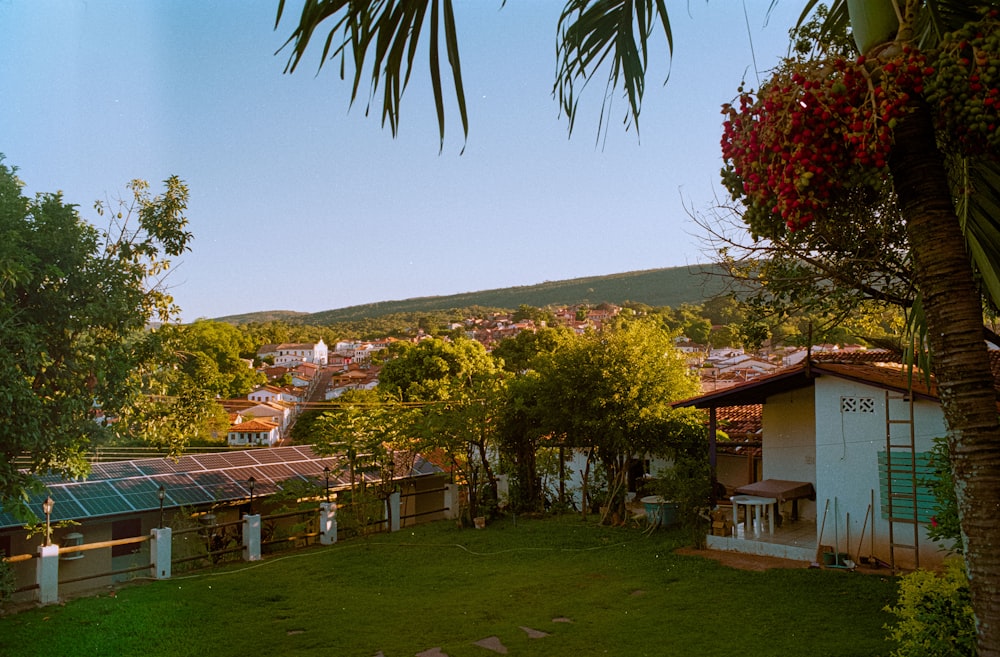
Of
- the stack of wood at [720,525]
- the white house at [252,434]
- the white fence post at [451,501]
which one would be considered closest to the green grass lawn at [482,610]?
the stack of wood at [720,525]

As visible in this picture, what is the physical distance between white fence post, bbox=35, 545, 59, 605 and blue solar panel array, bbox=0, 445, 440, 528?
1920mm

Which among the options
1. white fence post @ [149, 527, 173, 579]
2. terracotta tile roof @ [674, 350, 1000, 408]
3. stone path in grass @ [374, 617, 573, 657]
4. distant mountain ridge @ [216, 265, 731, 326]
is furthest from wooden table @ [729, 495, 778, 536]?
distant mountain ridge @ [216, 265, 731, 326]

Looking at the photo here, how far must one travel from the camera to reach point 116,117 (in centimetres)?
1053

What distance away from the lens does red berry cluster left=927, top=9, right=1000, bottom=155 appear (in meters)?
1.73

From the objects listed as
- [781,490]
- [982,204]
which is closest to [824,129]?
[982,204]

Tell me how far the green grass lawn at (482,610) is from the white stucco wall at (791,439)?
9.19 ft

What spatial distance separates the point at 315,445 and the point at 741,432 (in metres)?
8.90

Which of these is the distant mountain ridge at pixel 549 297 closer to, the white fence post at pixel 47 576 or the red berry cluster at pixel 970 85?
the white fence post at pixel 47 576

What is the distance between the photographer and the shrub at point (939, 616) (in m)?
3.52

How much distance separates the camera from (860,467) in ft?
31.0

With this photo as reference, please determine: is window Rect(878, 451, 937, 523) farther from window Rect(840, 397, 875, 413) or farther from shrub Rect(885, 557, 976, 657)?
shrub Rect(885, 557, 976, 657)

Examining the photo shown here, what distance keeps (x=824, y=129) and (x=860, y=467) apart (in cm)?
892

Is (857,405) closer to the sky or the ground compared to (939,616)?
closer to the sky

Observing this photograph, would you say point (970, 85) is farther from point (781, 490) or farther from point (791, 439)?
point (791, 439)
